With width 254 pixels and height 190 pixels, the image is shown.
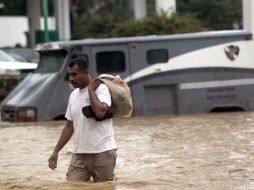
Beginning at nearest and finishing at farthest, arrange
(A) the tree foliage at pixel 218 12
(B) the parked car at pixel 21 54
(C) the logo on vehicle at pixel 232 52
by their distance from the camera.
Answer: (C) the logo on vehicle at pixel 232 52 < (B) the parked car at pixel 21 54 < (A) the tree foliage at pixel 218 12

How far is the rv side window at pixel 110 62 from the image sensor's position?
16094 mm

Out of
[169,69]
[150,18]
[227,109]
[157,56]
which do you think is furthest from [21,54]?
[227,109]

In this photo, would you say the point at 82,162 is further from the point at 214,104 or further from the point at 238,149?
the point at 214,104

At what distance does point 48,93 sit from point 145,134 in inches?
109

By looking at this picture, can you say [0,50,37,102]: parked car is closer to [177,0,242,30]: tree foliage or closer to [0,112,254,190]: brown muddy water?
[0,112,254,190]: brown muddy water

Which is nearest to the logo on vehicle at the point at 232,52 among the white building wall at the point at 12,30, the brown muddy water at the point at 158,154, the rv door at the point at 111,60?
the brown muddy water at the point at 158,154

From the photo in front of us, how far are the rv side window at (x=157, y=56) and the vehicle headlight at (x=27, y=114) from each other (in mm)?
2977

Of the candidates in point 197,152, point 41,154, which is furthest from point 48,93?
point 197,152

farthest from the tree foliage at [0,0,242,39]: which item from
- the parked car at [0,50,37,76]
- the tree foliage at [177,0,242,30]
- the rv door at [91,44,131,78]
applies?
the rv door at [91,44,131,78]

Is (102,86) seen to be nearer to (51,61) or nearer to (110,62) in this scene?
(110,62)

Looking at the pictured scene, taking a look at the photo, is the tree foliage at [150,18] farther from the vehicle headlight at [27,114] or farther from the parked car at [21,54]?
the vehicle headlight at [27,114]

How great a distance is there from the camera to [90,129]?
22.7 ft

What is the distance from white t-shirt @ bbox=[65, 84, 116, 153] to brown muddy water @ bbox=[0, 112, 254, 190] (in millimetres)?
425

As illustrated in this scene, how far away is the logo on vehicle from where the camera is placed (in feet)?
54.5
